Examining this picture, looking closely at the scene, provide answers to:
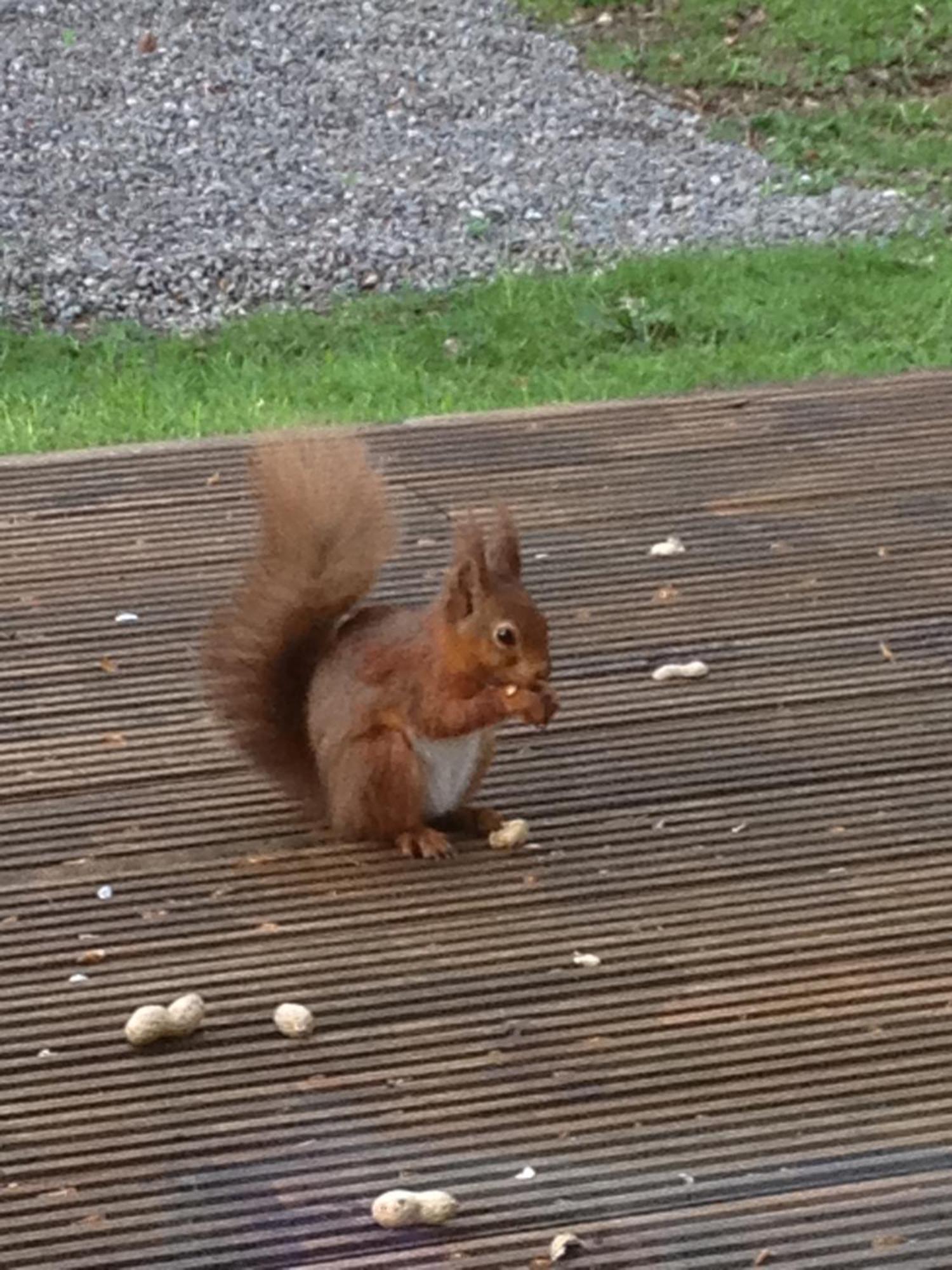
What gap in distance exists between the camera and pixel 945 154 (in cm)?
640

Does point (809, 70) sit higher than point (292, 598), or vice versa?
point (292, 598)

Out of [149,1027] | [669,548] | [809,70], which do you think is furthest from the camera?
[809,70]

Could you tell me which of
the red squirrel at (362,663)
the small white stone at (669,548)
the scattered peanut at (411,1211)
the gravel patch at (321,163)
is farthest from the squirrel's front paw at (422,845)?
the gravel patch at (321,163)

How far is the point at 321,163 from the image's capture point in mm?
6496

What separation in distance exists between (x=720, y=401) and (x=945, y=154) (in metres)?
2.88

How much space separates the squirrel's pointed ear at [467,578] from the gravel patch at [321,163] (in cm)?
294

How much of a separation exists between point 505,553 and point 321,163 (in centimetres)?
424

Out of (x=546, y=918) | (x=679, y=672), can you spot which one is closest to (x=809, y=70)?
(x=679, y=672)

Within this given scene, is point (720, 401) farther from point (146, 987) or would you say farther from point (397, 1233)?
point (397, 1233)

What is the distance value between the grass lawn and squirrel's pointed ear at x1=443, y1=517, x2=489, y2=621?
3938 mm

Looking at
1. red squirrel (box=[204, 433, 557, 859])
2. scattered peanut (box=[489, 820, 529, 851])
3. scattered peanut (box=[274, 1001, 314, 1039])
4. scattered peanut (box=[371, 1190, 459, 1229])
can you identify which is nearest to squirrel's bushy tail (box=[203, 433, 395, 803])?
red squirrel (box=[204, 433, 557, 859])

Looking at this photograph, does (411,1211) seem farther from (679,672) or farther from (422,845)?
(679,672)

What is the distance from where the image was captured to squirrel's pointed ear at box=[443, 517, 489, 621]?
2465 mm

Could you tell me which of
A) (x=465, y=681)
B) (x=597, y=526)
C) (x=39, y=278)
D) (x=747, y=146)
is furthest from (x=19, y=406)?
(x=747, y=146)
